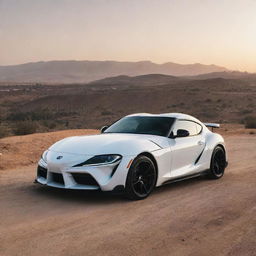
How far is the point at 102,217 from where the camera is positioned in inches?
240

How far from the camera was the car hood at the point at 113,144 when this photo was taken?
702 cm

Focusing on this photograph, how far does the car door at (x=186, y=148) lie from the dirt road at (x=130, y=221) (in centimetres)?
39

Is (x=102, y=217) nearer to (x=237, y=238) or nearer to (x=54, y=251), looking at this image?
(x=54, y=251)

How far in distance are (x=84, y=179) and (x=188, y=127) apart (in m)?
2.73

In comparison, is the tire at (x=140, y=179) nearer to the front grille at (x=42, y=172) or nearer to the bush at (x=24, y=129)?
the front grille at (x=42, y=172)

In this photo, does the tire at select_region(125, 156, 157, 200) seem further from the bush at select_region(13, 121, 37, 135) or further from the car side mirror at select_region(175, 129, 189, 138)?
the bush at select_region(13, 121, 37, 135)

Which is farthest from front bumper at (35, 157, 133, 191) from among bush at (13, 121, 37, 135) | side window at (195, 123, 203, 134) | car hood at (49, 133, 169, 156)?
bush at (13, 121, 37, 135)

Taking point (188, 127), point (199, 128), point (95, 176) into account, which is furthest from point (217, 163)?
point (95, 176)

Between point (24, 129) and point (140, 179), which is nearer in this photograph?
point (140, 179)

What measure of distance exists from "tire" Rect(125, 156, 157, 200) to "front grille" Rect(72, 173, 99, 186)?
0.53 m

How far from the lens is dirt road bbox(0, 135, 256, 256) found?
4914mm

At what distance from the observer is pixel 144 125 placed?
836 centimetres

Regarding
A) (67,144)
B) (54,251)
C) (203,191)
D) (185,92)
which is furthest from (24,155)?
(185,92)

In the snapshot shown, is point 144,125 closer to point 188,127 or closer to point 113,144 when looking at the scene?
point 188,127
